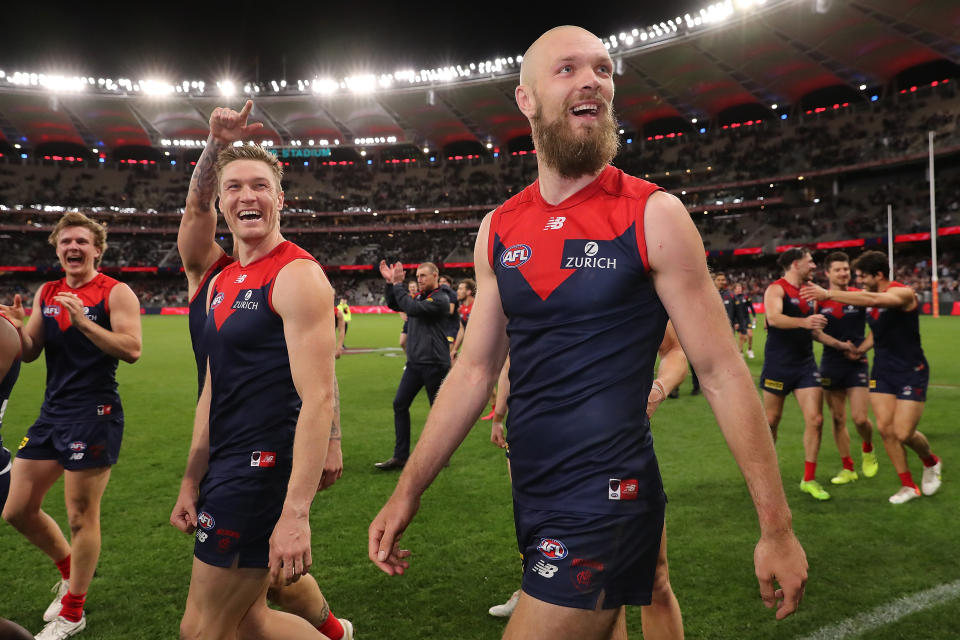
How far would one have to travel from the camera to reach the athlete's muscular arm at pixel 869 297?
5855mm

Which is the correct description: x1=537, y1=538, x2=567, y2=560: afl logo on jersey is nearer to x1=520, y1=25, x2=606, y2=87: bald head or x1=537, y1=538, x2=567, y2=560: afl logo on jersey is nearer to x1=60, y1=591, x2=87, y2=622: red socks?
x1=520, y1=25, x2=606, y2=87: bald head

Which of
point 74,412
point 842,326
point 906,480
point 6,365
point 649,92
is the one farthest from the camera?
point 649,92

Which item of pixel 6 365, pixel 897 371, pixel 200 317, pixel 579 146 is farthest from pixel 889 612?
pixel 6 365

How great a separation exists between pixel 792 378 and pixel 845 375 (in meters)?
0.78

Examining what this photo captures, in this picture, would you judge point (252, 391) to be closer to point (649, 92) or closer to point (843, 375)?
point (843, 375)

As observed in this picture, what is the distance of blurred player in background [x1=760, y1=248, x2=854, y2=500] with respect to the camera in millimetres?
6648

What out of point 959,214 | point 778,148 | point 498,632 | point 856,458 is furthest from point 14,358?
point 778,148

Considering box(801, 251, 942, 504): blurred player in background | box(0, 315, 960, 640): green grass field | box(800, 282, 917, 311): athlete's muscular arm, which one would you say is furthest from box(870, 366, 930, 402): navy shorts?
box(0, 315, 960, 640): green grass field

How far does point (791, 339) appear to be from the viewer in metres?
6.75

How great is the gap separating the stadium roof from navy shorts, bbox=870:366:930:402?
36.9 meters

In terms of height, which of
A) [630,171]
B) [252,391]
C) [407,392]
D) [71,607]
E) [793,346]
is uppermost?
[630,171]

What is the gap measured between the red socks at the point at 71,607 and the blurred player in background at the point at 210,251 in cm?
158

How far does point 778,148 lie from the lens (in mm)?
55188

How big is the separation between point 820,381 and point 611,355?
583 cm
